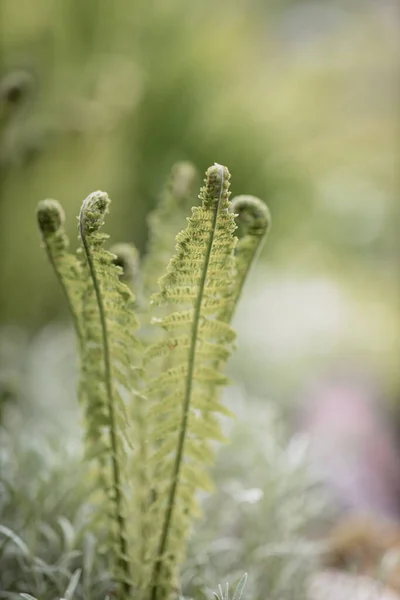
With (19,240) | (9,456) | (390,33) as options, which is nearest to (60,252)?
(9,456)

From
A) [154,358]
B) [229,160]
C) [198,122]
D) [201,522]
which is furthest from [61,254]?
[198,122]

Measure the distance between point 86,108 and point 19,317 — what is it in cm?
65

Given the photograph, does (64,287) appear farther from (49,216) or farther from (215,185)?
(215,185)

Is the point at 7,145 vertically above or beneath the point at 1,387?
above

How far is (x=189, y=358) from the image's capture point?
2.28 feet

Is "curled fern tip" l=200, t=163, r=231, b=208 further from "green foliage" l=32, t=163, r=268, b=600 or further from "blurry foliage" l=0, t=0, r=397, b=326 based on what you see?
"blurry foliage" l=0, t=0, r=397, b=326

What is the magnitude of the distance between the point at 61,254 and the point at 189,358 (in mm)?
173

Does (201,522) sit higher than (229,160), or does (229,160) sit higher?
(229,160)

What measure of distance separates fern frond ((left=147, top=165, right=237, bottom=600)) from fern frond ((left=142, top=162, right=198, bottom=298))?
0.14m

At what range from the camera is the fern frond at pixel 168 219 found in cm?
87

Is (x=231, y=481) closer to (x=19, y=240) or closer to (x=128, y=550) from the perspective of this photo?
(x=128, y=550)

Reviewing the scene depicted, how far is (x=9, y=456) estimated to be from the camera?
1.00m

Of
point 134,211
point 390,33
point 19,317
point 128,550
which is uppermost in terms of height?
point 390,33

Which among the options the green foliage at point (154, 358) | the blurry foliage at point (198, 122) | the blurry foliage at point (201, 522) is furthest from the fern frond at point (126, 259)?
the blurry foliage at point (198, 122)
